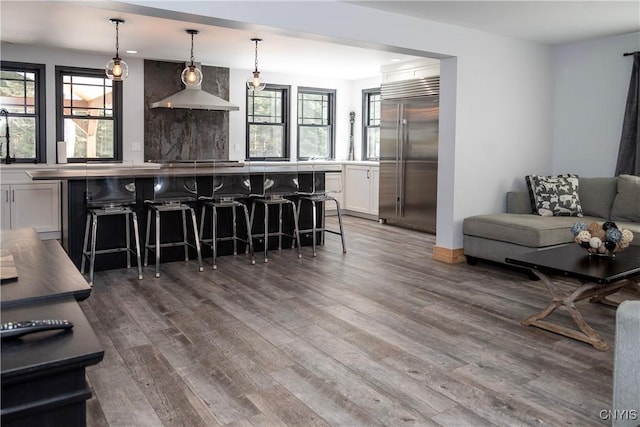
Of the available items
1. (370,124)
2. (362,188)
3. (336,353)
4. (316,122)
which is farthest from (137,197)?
(370,124)

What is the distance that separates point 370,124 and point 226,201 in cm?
440

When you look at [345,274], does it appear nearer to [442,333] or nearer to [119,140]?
[442,333]

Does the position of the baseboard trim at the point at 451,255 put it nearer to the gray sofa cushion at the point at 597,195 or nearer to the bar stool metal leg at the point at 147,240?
the gray sofa cushion at the point at 597,195

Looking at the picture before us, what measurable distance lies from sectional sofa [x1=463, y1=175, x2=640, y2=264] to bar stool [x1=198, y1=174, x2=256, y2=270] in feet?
7.42

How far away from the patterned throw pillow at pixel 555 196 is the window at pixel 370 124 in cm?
372

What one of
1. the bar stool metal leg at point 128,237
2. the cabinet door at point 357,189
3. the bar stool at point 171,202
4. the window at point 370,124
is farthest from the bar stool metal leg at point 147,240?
the window at point 370,124

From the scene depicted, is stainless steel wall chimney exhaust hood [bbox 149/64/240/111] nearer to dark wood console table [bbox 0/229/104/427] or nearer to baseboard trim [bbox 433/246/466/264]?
baseboard trim [bbox 433/246/466/264]

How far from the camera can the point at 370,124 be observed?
30.3 ft

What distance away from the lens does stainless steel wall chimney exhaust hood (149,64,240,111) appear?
23.6ft

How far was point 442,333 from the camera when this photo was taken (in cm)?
342

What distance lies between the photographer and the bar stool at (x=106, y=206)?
4.73 metres

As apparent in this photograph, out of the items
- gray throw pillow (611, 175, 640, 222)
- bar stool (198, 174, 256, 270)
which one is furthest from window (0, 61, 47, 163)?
gray throw pillow (611, 175, 640, 222)

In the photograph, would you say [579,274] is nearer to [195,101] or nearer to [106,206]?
[106,206]

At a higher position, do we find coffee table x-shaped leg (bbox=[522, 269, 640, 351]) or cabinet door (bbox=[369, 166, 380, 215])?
cabinet door (bbox=[369, 166, 380, 215])
